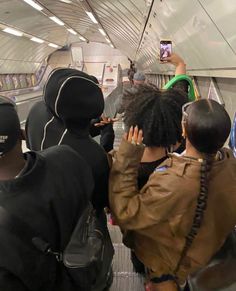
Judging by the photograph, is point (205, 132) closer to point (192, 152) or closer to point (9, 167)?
point (192, 152)

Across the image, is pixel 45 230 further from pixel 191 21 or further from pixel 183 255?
pixel 191 21

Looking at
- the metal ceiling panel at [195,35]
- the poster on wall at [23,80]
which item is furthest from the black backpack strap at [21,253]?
the poster on wall at [23,80]

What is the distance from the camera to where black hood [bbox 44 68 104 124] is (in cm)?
179

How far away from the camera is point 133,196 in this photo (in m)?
1.70

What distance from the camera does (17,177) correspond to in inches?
47.8

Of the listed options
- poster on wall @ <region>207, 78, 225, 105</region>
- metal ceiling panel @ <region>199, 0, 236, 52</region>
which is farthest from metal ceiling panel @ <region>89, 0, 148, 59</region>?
metal ceiling panel @ <region>199, 0, 236, 52</region>

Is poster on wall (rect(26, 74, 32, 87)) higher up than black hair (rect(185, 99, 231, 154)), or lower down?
lower down

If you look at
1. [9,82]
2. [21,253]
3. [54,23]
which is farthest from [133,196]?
[9,82]

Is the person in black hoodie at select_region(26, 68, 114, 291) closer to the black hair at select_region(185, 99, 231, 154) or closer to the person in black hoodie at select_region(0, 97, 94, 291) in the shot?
the person in black hoodie at select_region(0, 97, 94, 291)

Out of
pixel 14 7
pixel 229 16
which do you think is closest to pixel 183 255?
pixel 229 16

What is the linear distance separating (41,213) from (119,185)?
59 centimetres

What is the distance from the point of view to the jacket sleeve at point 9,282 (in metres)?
1.12

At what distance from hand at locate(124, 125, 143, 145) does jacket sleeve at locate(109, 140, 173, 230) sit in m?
0.03

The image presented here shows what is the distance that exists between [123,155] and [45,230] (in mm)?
640
